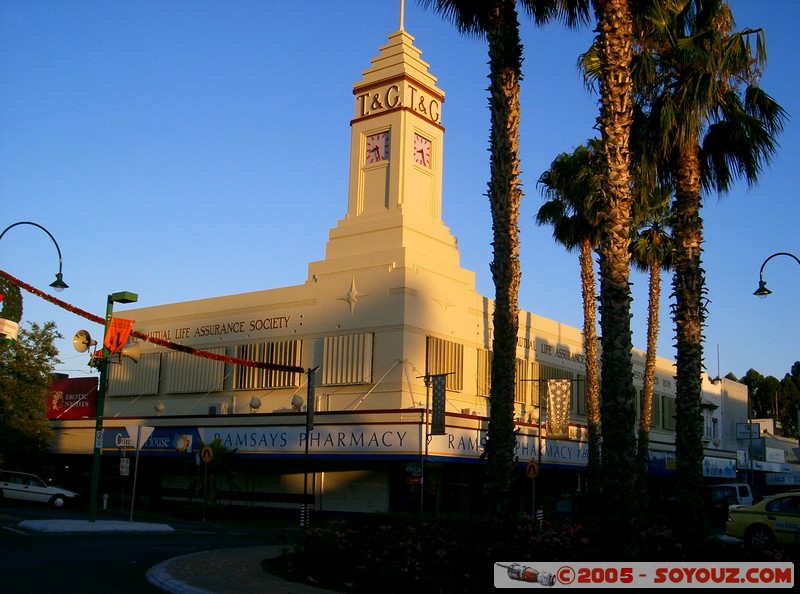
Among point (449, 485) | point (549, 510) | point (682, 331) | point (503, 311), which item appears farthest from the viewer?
point (549, 510)

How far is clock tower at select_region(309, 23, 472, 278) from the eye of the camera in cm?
3844

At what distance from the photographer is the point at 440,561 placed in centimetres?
1306

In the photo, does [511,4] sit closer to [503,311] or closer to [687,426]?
[503,311]

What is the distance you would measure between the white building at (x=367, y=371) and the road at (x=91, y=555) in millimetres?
7064

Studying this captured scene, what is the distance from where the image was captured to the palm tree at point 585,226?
1276 inches

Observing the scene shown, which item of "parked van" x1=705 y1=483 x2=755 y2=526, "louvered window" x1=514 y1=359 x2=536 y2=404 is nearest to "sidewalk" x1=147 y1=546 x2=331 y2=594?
"louvered window" x1=514 y1=359 x2=536 y2=404

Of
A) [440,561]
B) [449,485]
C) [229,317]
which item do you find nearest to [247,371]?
[229,317]

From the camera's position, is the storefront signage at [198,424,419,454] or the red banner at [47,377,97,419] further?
the red banner at [47,377,97,419]

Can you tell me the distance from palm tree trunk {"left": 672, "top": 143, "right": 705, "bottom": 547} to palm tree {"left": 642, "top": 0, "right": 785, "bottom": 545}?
21 millimetres

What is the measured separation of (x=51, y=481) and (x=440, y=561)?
37.8 m

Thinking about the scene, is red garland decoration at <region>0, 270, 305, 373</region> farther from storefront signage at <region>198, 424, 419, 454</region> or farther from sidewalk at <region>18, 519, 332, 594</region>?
sidewalk at <region>18, 519, 332, 594</region>

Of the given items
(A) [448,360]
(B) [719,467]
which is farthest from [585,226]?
(B) [719,467]

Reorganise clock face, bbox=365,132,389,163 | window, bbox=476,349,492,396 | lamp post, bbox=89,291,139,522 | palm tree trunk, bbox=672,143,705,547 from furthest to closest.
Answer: clock face, bbox=365,132,389,163, window, bbox=476,349,492,396, lamp post, bbox=89,291,139,522, palm tree trunk, bbox=672,143,705,547

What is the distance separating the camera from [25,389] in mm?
39219
